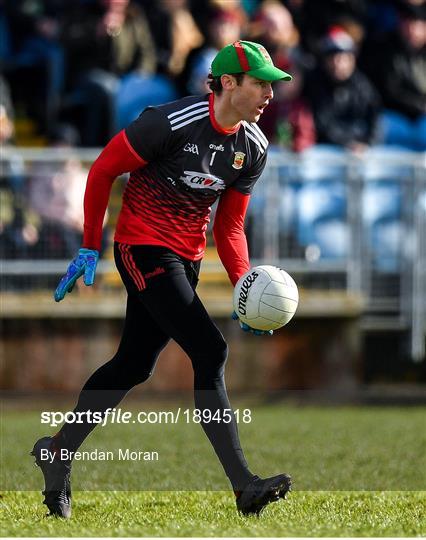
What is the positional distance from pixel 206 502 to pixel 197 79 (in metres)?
6.90

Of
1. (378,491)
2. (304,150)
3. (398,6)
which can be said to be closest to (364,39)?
(398,6)

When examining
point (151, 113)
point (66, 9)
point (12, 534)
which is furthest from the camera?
point (66, 9)

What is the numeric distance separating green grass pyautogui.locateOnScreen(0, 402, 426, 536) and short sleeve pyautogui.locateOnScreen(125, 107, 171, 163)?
5.74 feet

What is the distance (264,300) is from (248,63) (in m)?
1.13

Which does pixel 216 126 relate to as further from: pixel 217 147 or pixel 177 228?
pixel 177 228

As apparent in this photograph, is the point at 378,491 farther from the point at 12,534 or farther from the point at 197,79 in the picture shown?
the point at 197,79

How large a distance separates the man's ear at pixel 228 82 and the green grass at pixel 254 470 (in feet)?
6.67

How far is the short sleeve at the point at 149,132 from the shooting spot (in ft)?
19.6

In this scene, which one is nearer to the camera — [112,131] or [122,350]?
[122,350]

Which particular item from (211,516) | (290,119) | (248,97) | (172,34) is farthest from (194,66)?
(211,516)

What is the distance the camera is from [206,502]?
260 inches

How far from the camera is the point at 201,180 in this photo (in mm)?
6168

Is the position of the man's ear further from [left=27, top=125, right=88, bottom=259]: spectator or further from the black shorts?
[left=27, top=125, right=88, bottom=259]: spectator

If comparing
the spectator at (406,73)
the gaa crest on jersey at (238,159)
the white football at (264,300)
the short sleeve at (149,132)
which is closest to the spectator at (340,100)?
the spectator at (406,73)
